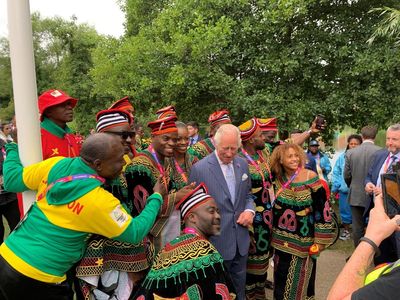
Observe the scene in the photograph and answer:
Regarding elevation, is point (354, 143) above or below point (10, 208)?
above

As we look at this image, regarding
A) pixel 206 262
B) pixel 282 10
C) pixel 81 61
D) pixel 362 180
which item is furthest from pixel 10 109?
pixel 206 262

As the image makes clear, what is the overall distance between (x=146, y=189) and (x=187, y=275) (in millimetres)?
1063

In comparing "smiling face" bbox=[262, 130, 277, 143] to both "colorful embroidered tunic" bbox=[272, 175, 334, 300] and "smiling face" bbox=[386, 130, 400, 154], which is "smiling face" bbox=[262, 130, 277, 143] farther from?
"colorful embroidered tunic" bbox=[272, 175, 334, 300]

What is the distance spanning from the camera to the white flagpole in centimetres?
283

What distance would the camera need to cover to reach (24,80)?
2.86 m

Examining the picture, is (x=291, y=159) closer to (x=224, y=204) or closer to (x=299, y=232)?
(x=299, y=232)

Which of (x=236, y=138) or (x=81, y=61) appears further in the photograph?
(x=81, y=61)

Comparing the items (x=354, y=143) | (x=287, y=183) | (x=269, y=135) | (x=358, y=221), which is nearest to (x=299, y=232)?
(x=287, y=183)

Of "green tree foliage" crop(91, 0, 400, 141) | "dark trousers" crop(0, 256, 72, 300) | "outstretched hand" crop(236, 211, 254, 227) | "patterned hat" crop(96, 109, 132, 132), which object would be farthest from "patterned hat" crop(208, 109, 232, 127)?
"dark trousers" crop(0, 256, 72, 300)

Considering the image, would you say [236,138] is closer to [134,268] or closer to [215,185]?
[215,185]

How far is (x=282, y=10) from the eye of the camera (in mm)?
8719

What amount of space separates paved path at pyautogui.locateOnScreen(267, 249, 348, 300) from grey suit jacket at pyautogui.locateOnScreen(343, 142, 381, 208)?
919 millimetres

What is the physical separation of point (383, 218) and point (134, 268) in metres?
2.00

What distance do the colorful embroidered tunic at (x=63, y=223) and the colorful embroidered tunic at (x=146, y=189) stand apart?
0.61 metres
